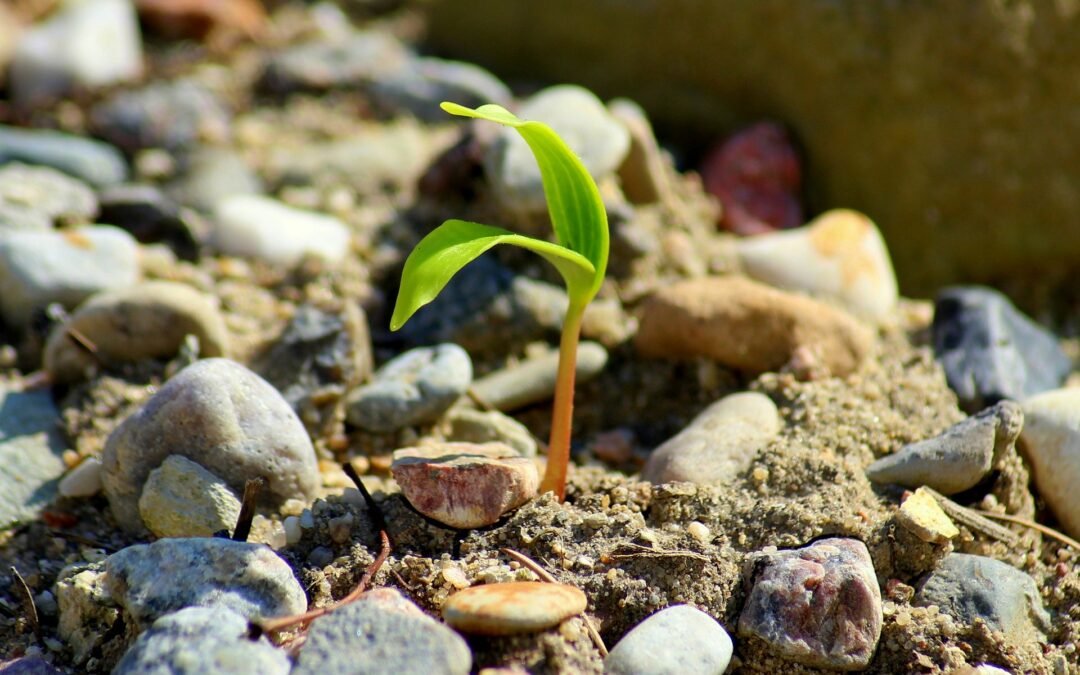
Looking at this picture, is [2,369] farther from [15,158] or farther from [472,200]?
[472,200]

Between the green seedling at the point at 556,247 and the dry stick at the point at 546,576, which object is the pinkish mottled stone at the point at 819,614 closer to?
the dry stick at the point at 546,576

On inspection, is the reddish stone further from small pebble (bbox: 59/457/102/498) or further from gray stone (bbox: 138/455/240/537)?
small pebble (bbox: 59/457/102/498)

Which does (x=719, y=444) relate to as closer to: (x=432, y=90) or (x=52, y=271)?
(x=52, y=271)

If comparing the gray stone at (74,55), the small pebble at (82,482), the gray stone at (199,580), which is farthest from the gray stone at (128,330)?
the gray stone at (74,55)

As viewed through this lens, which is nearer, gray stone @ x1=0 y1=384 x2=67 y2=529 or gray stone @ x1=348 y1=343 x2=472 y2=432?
gray stone @ x1=0 y1=384 x2=67 y2=529

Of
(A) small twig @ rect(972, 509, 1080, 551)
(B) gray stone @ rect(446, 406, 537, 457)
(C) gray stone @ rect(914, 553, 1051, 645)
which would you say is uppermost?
(A) small twig @ rect(972, 509, 1080, 551)

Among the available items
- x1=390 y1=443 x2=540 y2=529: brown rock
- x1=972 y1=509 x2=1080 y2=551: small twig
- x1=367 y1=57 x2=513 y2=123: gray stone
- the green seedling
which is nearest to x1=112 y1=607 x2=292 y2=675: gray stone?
x1=390 y1=443 x2=540 y2=529: brown rock
